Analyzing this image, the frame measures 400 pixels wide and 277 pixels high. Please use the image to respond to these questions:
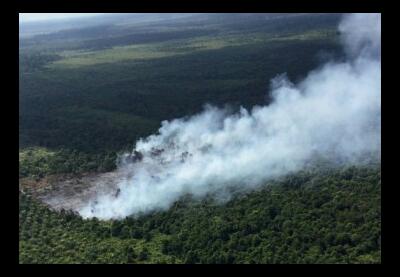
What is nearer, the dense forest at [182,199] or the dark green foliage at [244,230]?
the dark green foliage at [244,230]

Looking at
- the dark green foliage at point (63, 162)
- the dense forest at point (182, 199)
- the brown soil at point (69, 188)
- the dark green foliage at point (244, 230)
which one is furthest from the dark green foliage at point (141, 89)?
the dark green foliage at point (244, 230)

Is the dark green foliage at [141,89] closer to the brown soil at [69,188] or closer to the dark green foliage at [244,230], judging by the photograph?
the brown soil at [69,188]

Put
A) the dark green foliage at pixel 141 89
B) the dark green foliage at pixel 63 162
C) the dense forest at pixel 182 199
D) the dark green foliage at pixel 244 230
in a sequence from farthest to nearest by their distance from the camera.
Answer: the dark green foliage at pixel 141 89 < the dark green foliage at pixel 63 162 < the dense forest at pixel 182 199 < the dark green foliage at pixel 244 230

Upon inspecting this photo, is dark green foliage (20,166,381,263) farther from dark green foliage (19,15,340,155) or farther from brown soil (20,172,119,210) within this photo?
dark green foliage (19,15,340,155)

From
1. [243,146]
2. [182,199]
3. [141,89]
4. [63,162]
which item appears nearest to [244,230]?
[182,199]

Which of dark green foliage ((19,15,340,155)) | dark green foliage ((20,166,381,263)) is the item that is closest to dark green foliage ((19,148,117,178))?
dark green foliage ((19,15,340,155))

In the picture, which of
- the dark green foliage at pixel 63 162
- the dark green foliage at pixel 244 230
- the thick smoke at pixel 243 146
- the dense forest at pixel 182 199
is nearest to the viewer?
the dark green foliage at pixel 244 230

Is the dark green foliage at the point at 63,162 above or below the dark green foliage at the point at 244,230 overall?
above

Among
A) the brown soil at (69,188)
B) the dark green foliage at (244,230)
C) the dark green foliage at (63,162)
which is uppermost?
the dark green foliage at (63,162)

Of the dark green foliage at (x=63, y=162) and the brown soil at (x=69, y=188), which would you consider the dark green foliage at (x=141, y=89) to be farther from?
the brown soil at (x=69, y=188)
